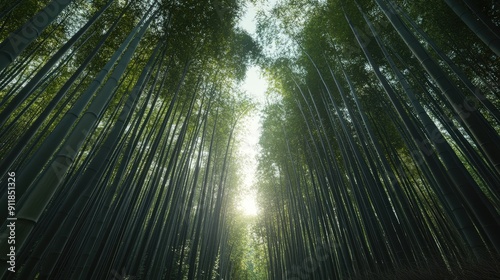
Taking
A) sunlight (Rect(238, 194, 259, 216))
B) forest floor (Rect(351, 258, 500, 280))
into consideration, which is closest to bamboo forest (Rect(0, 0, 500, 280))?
forest floor (Rect(351, 258, 500, 280))

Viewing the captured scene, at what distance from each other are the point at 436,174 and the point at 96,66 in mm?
5564

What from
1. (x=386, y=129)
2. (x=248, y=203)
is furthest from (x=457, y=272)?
(x=248, y=203)

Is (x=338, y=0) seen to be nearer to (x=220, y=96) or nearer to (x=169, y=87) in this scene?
(x=220, y=96)

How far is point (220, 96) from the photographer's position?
253 inches

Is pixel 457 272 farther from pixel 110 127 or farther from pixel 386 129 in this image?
pixel 110 127

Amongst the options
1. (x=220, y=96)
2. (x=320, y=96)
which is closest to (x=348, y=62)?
(x=320, y=96)

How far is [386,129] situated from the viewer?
591cm

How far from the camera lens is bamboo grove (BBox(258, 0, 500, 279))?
221 centimetres

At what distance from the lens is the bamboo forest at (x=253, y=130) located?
195 cm

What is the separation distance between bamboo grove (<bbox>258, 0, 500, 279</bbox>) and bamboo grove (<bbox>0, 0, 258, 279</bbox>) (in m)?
1.77

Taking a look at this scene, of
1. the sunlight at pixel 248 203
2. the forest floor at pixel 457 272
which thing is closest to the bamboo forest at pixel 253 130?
the forest floor at pixel 457 272

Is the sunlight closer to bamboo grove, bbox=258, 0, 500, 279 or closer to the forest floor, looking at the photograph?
bamboo grove, bbox=258, 0, 500, 279

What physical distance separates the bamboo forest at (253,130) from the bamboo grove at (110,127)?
22 millimetres

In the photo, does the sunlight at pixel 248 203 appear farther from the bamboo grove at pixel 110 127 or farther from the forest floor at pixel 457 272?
the forest floor at pixel 457 272
